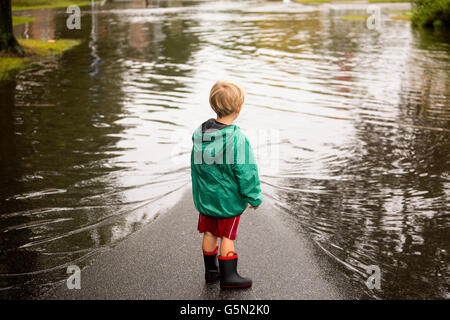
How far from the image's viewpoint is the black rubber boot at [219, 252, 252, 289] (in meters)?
3.84

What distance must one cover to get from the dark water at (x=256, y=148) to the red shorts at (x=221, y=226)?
105 cm

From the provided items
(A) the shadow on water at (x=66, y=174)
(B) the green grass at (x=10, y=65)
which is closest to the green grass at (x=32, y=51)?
(B) the green grass at (x=10, y=65)

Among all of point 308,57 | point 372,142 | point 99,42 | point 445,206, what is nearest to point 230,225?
point 445,206

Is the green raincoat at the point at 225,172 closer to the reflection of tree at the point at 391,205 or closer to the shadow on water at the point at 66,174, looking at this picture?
the reflection of tree at the point at 391,205

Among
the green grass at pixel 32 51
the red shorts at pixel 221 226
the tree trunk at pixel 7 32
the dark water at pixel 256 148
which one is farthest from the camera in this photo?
the tree trunk at pixel 7 32

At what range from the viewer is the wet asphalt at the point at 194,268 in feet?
12.7

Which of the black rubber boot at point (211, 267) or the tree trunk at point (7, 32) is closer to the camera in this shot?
the black rubber boot at point (211, 267)

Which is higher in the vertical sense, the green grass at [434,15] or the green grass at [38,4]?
the green grass at [38,4]

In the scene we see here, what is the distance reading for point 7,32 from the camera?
16.0m

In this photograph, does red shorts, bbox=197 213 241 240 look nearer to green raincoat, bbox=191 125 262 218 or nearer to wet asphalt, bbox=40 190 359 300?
green raincoat, bbox=191 125 262 218

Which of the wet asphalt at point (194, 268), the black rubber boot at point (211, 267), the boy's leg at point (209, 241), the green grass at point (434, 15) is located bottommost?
the wet asphalt at point (194, 268)

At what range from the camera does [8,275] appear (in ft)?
13.6

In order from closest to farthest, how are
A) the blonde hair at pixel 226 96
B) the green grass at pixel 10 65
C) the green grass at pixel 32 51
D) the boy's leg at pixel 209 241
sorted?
the blonde hair at pixel 226 96, the boy's leg at pixel 209 241, the green grass at pixel 10 65, the green grass at pixel 32 51

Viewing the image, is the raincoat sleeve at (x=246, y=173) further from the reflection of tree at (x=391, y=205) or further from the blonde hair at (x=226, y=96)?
the reflection of tree at (x=391, y=205)
